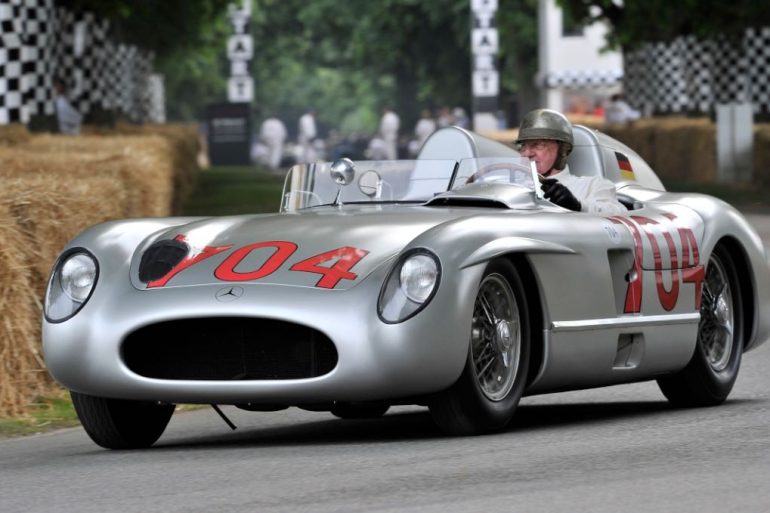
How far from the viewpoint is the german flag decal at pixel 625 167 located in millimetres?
9359

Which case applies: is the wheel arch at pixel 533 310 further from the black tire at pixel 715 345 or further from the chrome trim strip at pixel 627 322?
the black tire at pixel 715 345

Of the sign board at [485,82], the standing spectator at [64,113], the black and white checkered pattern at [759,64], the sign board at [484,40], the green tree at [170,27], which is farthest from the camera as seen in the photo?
the sign board at [485,82]

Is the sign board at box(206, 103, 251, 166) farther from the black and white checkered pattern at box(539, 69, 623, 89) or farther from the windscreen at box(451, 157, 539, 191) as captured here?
the windscreen at box(451, 157, 539, 191)

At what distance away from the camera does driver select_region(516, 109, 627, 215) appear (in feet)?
28.1

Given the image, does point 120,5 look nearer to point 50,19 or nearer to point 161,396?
point 50,19

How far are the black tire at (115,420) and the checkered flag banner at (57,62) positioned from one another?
Result: 16979mm

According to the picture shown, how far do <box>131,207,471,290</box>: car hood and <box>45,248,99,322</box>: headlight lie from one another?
183mm

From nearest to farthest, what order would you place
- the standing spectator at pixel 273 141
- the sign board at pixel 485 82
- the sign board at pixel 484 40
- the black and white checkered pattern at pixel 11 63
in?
the black and white checkered pattern at pixel 11 63
the sign board at pixel 484 40
the sign board at pixel 485 82
the standing spectator at pixel 273 141

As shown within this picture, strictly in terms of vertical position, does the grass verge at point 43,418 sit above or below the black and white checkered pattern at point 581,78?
below

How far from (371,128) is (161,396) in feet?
442

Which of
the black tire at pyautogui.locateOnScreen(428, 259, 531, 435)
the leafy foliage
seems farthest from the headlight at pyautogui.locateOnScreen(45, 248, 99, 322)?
the leafy foliage

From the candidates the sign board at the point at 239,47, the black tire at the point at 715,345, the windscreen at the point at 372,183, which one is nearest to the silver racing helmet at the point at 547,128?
the windscreen at the point at 372,183

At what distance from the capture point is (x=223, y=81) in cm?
9131

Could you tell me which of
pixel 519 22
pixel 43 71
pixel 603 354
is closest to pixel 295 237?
pixel 603 354
